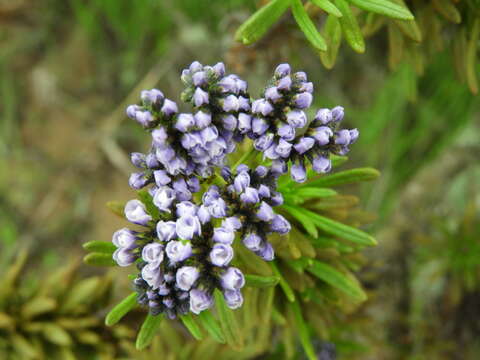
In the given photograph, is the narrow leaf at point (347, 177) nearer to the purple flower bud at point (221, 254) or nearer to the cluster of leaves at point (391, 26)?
the cluster of leaves at point (391, 26)

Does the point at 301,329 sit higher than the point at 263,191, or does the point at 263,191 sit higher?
the point at 263,191

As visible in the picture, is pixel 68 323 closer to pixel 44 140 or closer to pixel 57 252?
pixel 57 252

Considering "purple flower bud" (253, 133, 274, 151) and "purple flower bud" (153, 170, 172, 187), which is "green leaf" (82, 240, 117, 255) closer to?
"purple flower bud" (153, 170, 172, 187)

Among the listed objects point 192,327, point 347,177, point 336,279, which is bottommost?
point 336,279

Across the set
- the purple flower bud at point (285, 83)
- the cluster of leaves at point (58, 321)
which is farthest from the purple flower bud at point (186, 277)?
the cluster of leaves at point (58, 321)

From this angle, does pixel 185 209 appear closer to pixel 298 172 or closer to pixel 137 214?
pixel 137 214

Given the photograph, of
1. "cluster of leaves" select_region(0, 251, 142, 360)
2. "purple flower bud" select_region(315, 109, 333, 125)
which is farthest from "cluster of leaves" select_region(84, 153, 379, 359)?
"cluster of leaves" select_region(0, 251, 142, 360)

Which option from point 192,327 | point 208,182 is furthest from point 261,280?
point 208,182
